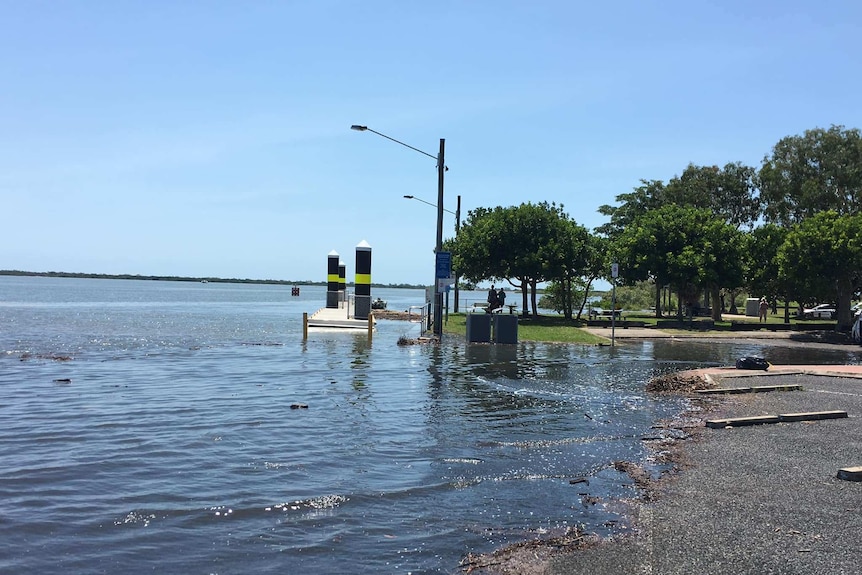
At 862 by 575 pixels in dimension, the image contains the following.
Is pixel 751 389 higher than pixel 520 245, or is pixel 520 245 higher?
pixel 520 245

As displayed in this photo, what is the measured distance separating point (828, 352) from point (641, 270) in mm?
13235

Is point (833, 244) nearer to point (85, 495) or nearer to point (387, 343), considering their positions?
point (387, 343)

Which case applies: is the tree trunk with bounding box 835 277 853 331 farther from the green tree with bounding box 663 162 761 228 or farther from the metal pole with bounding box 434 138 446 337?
the green tree with bounding box 663 162 761 228

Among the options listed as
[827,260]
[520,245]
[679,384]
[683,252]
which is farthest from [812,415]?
[520,245]

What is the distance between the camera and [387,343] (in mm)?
27234

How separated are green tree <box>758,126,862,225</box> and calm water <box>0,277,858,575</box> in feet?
120

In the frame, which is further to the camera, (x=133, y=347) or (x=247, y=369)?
(x=133, y=347)

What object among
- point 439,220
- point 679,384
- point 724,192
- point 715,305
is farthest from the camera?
point 724,192

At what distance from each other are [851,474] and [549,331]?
2413 centimetres

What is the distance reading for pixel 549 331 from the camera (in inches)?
1257

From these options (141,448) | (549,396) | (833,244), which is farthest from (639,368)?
(833,244)

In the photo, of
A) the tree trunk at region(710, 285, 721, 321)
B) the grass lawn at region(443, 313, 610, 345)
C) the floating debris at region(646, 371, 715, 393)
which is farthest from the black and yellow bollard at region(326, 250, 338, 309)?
the floating debris at region(646, 371, 715, 393)

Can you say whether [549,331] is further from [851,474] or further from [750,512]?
[750,512]

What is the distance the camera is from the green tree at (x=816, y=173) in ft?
158
